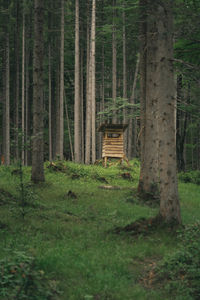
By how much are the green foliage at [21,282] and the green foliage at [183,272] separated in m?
1.87

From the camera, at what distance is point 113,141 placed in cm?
2342

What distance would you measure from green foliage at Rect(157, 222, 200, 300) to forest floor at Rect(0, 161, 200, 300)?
2 cm

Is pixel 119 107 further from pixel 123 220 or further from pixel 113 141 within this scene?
pixel 123 220

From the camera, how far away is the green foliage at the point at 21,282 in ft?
13.2

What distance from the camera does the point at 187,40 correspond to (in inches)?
318

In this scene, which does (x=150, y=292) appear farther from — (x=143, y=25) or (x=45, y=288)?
(x=143, y=25)

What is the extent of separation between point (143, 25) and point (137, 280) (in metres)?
11.1

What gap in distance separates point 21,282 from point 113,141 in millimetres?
19444

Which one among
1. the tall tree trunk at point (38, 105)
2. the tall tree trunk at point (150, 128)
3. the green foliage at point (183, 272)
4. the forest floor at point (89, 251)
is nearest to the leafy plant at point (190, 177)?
the forest floor at point (89, 251)

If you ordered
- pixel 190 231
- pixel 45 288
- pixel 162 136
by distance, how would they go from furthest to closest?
pixel 162 136 → pixel 190 231 → pixel 45 288

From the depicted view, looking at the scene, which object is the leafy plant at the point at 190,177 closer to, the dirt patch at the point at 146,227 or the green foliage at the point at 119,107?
the green foliage at the point at 119,107

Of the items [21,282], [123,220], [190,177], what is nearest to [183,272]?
[21,282]

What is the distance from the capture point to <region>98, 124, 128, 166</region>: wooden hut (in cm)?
2320

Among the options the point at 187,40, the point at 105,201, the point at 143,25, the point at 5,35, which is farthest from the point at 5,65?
the point at 187,40
